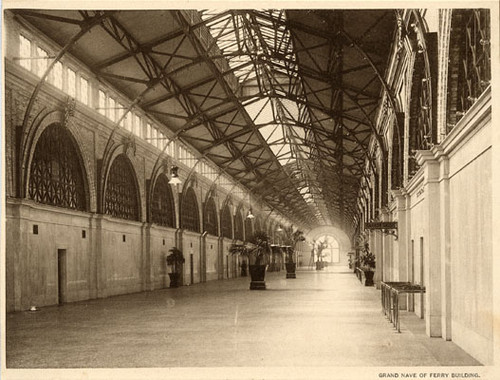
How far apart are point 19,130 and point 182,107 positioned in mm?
14302

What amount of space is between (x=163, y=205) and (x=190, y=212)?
21.7ft

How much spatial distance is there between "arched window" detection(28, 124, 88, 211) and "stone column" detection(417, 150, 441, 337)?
13.2m

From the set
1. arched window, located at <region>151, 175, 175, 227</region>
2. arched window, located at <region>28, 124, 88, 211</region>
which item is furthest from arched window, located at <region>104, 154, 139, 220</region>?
arched window, located at <region>151, 175, 175, 227</region>

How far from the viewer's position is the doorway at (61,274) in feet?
81.3

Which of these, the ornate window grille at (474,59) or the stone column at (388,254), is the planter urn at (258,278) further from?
the ornate window grille at (474,59)

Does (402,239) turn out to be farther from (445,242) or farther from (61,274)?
(61,274)

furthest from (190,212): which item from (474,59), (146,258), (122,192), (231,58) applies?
(474,59)

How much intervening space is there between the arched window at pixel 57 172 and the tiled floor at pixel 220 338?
389 centimetres

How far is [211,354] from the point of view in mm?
12367

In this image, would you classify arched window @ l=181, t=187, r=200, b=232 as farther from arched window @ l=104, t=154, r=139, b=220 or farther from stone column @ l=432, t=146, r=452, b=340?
stone column @ l=432, t=146, r=452, b=340

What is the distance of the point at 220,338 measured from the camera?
1464 centimetres

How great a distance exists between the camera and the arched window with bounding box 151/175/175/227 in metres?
36.7

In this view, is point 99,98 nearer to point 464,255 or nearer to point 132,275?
point 132,275

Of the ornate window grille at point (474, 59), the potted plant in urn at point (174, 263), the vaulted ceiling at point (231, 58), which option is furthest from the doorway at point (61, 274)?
the ornate window grille at point (474, 59)
